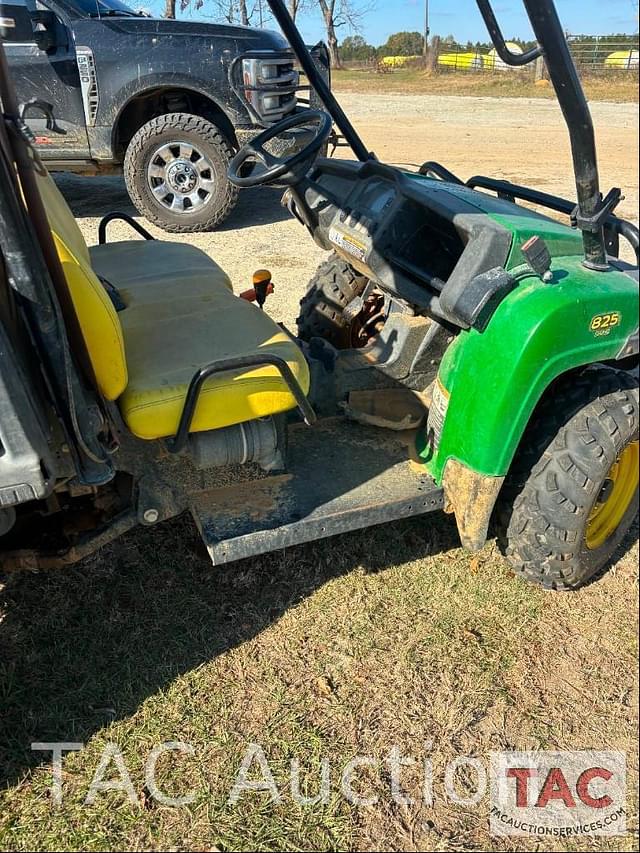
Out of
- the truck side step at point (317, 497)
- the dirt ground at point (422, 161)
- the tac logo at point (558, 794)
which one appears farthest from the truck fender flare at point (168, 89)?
the tac logo at point (558, 794)

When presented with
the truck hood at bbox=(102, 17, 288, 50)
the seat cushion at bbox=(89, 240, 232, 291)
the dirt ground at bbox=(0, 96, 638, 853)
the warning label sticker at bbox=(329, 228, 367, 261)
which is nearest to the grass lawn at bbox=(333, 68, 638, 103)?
the truck hood at bbox=(102, 17, 288, 50)

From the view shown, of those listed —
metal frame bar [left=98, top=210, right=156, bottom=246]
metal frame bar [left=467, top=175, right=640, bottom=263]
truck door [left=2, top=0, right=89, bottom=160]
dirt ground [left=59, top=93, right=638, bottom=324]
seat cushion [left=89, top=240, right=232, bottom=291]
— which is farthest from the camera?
truck door [left=2, top=0, right=89, bottom=160]

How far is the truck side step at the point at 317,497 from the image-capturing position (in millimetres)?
2170

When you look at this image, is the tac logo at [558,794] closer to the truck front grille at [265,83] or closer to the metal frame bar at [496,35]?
the metal frame bar at [496,35]

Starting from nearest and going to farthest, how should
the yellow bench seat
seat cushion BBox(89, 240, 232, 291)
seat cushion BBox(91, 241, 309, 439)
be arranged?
the yellow bench seat < seat cushion BBox(91, 241, 309, 439) < seat cushion BBox(89, 240, 232, 291)

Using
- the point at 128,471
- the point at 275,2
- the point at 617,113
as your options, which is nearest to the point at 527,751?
the point at 128,471

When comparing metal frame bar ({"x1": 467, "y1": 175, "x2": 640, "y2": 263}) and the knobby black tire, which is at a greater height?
metal frame bar ({"x1": 467, "y1": 175, "x2": 640, "y2": 263})

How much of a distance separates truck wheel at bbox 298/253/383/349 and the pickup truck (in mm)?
3290

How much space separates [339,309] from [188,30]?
4187mm

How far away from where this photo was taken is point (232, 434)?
2.16m

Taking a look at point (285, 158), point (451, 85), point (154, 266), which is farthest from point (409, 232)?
point (451, 85)

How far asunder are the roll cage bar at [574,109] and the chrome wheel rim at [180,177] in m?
4.44

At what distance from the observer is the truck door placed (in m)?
6.06

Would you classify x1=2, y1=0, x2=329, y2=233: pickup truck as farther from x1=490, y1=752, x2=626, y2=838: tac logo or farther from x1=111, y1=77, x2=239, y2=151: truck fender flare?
x1=490, y1=752, x2=626, y2=838: tac logo
